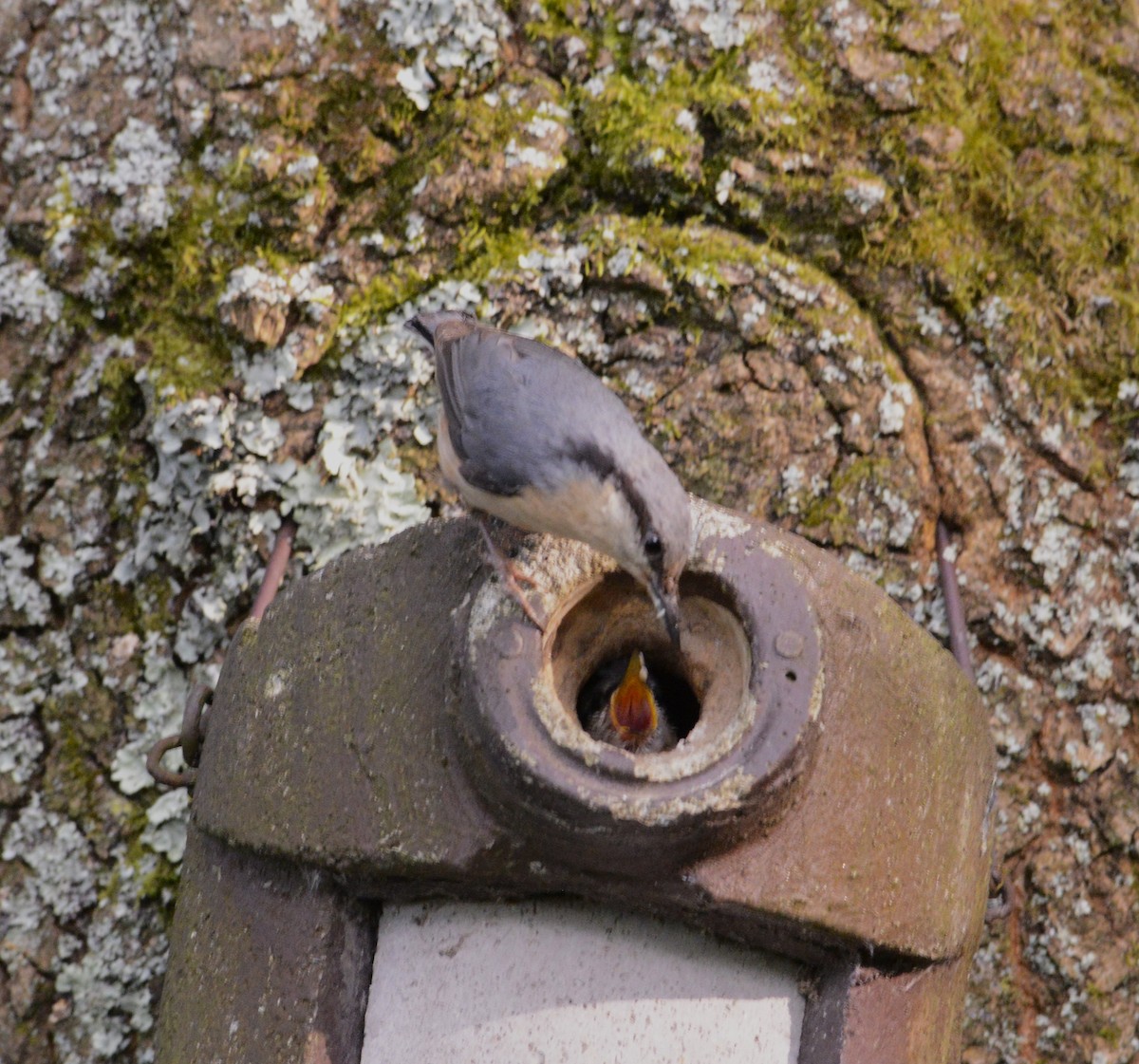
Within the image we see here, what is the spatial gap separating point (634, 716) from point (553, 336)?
116cm

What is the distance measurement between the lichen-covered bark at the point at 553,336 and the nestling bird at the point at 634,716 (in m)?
0.88

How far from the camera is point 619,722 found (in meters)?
2.12

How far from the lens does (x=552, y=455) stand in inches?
97.8

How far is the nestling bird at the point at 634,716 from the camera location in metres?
2.10

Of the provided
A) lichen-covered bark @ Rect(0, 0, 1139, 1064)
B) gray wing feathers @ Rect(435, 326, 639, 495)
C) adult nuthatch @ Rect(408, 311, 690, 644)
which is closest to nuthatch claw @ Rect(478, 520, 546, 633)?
adult nuthatch @ Rect(408, 311, 690, 644)

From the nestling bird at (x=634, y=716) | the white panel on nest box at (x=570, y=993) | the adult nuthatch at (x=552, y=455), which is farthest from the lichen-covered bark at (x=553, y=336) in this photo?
the white panel on nest box at (x=570, y=993)

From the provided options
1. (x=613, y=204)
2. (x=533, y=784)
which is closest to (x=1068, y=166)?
(x=613, y=204)

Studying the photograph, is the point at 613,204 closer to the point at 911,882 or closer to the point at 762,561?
the point at 762,561

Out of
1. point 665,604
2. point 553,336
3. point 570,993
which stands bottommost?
point 570,993

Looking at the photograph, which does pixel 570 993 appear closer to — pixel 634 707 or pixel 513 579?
pixel 634 707

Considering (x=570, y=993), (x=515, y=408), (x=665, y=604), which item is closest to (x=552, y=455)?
(x=515, y=408)

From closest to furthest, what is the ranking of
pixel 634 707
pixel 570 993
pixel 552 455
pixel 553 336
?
pixel 570 993 < pixel 634 707 < pixel 552 455 < pixel 553 336

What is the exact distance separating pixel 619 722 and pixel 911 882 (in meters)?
0.49

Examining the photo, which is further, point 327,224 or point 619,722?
point 327,224
